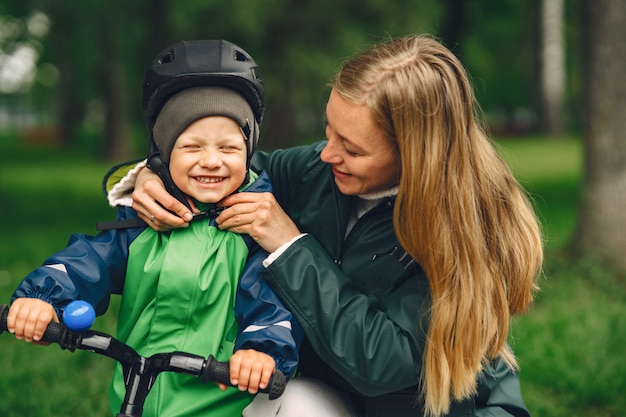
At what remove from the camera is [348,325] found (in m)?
2.35

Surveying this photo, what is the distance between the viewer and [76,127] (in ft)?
121

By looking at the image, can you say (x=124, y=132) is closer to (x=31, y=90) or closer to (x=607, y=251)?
(x=607, y=251)

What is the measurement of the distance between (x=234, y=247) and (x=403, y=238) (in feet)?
1.67

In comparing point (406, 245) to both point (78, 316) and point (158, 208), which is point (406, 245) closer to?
point (158, 208)

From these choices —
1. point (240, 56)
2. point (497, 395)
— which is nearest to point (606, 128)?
point (497, 395)

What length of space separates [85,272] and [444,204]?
1.07 meters

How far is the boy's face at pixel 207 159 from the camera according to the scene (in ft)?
8.02

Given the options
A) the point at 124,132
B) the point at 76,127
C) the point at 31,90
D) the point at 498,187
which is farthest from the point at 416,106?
the point at 31,90

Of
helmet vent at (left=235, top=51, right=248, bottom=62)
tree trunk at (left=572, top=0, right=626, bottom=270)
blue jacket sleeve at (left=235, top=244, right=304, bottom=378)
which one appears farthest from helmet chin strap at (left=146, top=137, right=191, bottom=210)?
tree trunk at (left=572, top=0, right=626, bottom=270)

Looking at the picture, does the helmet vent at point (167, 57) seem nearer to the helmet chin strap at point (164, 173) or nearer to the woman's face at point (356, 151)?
the helmet chin strap at point (164, 173)

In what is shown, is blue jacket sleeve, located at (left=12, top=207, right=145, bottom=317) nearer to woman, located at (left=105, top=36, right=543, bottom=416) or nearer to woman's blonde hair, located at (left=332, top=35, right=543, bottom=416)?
woman, located at (left=105, top=36, right=543, bottom=416)

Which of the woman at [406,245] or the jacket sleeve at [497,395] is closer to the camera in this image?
the woman at [406,245]

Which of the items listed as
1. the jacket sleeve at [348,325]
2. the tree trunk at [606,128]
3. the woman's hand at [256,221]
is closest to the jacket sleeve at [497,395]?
the jacket sleeve at [348,325]

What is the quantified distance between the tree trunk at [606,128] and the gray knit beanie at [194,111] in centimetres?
494
